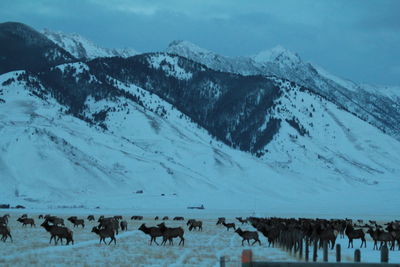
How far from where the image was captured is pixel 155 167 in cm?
14325

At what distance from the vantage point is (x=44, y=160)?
413ft

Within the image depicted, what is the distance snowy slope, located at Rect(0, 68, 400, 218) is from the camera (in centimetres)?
11831

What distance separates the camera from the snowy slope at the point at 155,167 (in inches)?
4658

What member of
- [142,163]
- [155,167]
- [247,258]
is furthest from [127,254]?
[142,163]

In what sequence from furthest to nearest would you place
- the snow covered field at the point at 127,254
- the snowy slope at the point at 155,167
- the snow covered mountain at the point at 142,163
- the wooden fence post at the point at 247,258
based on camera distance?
the snow covered mountain at the point at 142,163 → the snowy slope at the point at 155,167 → the snow covered field at the point at 127,254 → the wooden fence post at the point at 247,258

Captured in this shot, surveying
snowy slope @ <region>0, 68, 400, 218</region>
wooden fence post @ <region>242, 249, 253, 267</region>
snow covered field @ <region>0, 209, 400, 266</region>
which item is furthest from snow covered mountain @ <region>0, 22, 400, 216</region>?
wooden fence post @ <region>242, 249, 253, 267</region>

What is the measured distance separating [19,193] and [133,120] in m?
73.8

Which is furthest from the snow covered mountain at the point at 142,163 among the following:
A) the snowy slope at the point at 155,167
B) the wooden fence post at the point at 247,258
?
the wooden fence post at the point at 247,258

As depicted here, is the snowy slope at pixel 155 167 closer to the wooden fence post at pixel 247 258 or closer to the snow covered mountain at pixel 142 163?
the snow covered mountain at pixel 142 163

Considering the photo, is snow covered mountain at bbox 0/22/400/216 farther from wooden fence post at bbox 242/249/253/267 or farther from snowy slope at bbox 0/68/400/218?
wooden fence post at bbox 242/249/253/267

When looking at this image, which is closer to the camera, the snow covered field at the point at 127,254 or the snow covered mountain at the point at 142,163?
the snow covered field at the point at 127,254

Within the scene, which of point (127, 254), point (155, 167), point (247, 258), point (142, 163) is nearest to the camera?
point (247, 258)

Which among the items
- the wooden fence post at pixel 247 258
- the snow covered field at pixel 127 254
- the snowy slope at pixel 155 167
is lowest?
the snow covered field at pixel 127 254

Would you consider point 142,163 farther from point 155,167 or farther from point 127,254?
point 127,254
